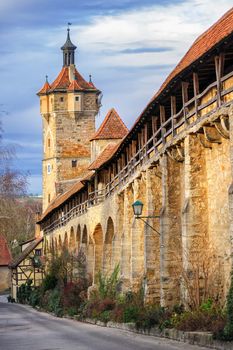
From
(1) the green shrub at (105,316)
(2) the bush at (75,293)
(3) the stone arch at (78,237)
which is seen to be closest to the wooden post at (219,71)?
(1) the green shrub at (105,316)

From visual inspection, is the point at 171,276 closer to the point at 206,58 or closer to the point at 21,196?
the point at 206,58

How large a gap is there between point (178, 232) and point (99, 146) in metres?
36.1

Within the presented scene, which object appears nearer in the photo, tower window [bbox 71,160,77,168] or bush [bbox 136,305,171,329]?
bush [bbox 136,305,171,329]

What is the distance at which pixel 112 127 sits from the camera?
63.3m

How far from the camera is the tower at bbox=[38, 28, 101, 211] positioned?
94312 mm

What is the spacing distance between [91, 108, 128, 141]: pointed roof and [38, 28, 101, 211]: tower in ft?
95.9

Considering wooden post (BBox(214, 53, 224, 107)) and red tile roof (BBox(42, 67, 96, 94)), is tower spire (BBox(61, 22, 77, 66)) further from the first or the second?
wooden post (BBox(214, 53, 224, 107))

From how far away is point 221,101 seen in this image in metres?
21.6

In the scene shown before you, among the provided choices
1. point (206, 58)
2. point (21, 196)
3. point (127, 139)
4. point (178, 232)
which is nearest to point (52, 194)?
point (21, 196)

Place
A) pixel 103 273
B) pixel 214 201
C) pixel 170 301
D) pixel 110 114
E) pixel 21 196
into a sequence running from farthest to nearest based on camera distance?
pixel 110 114, pixel 21 196, pixel 103 273, pixel 170 301, pixel 214 201

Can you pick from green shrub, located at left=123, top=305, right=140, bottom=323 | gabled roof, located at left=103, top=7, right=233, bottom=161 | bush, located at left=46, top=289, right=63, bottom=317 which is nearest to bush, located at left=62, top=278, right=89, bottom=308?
bush, located at left=46, top=289, right=63, bottom=317

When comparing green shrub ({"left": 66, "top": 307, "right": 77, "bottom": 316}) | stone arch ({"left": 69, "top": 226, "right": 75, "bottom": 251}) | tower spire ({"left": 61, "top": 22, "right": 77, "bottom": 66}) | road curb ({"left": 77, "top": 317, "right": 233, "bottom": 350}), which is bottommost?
road curb ({"left": 77, "top": 317, "right": 233, "bottom": 350})

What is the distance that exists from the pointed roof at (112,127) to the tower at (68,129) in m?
29.2

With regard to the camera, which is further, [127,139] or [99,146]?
[99,146]
